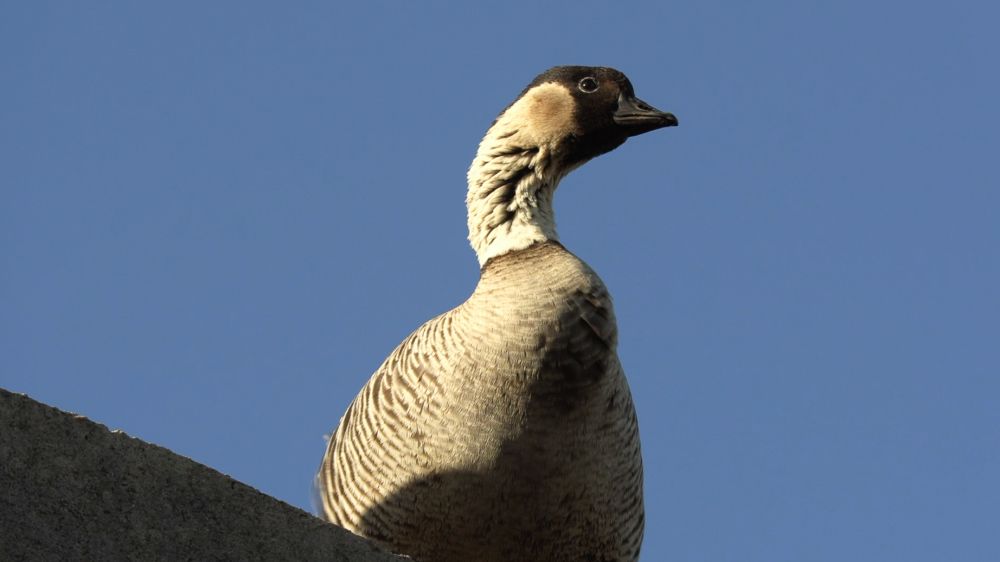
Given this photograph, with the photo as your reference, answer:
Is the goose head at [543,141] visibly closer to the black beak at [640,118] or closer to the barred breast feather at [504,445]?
the black beak at [640,118]

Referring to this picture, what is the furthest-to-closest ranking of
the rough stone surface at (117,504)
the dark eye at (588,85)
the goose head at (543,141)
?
the dark eye at (588,85)
the goose head at (543,141)
the rough stone surface at (117,504)

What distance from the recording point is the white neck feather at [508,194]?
29.7ft

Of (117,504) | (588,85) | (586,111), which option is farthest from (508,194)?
(117,504)

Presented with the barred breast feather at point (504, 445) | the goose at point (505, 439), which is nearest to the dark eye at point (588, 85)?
the goose at point (505, 439)

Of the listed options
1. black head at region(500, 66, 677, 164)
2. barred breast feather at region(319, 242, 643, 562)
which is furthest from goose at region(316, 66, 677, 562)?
black head at region(500, 66, 677, 164)

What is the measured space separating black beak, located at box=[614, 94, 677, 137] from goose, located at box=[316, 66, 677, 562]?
1620 mm

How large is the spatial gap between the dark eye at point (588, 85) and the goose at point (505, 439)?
1769mm

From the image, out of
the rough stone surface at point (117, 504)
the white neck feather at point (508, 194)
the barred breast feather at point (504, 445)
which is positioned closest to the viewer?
the rough stone surface at point (117, 504)

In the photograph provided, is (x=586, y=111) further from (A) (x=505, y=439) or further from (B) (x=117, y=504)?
(B) (x=117, y=504)

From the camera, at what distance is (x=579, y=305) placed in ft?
26.4

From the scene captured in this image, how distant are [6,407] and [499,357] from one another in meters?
3.46

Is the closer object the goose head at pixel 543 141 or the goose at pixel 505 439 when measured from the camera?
the goose at pixel 505 439

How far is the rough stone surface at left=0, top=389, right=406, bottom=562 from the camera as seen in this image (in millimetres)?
4617

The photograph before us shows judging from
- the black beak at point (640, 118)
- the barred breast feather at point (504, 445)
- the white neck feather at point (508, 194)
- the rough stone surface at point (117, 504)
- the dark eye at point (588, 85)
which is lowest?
the rough stone surface at point (117, 504)
